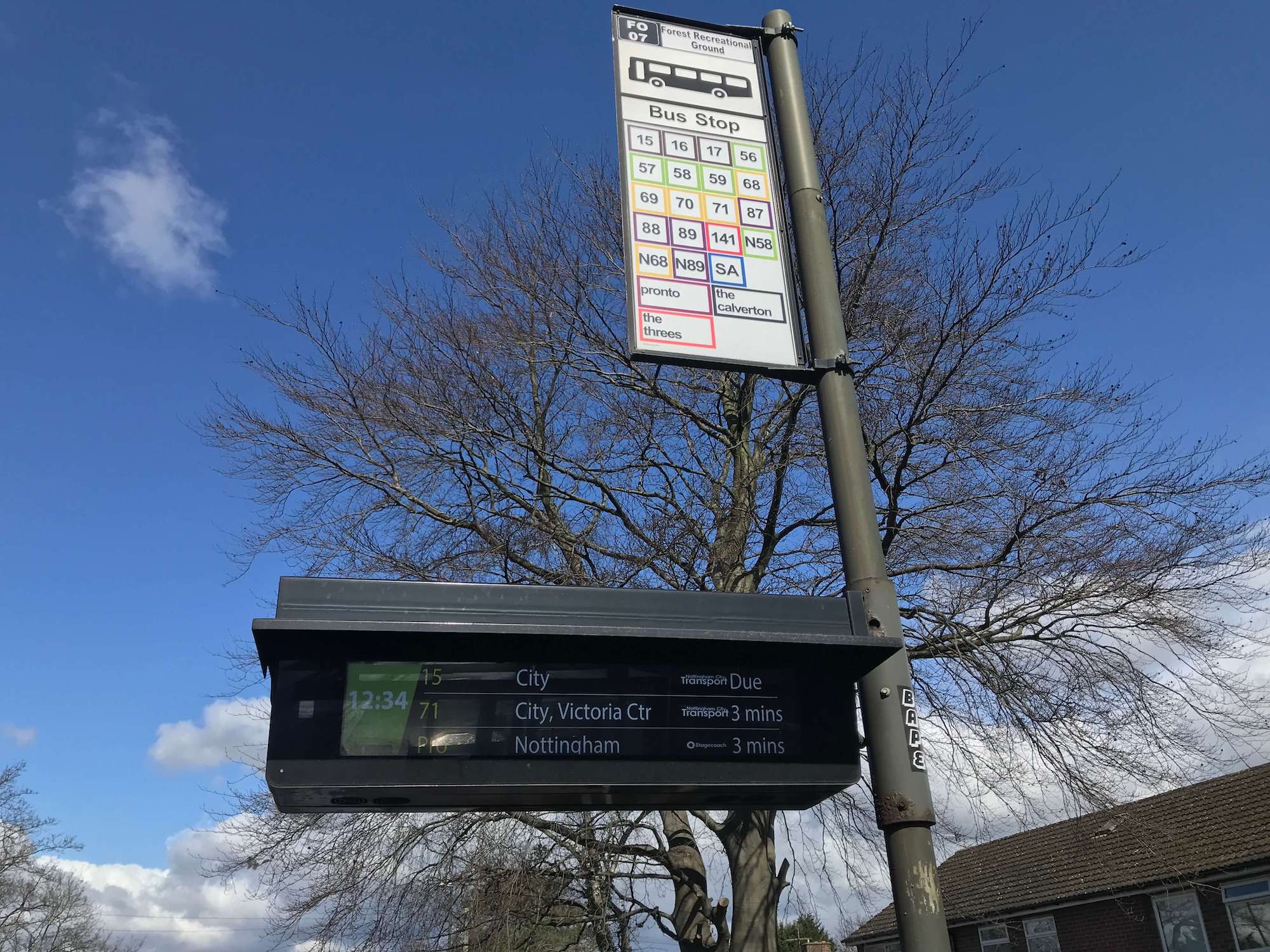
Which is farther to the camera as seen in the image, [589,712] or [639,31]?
[639,31]

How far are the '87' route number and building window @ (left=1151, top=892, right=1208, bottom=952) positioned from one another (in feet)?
68.2

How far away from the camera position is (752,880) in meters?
10.6

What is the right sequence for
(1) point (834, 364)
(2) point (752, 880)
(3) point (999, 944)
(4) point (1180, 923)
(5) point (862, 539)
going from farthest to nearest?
(3) point (999, 944), (4) point (1180, 923), (2) point (752, 880), (1) point (834, 364), (5) point (862, 539)

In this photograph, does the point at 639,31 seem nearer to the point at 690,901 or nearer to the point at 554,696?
the point at 554,696

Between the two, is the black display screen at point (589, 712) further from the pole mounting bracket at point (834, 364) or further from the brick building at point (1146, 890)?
the brick building at point (1146, 890)

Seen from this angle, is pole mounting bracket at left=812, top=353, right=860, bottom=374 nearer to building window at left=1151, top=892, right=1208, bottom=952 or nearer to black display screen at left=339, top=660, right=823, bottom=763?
black display screen at left=339, top=660, right=823, bottom=763

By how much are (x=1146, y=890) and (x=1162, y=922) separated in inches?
120

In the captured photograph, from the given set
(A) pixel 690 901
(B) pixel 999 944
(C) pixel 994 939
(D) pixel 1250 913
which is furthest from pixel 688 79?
(C) pixel 994 939

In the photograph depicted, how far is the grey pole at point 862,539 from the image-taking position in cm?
337

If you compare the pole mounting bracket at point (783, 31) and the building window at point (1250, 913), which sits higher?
the pole mounting bracket at point (783, 31)

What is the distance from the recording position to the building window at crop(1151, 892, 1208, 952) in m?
20.0

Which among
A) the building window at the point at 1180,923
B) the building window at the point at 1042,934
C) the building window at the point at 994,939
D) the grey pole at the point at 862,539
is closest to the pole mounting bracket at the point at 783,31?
the grey pole at the point at 862,539

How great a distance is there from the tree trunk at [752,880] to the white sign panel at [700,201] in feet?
23.4

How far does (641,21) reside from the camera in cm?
511
